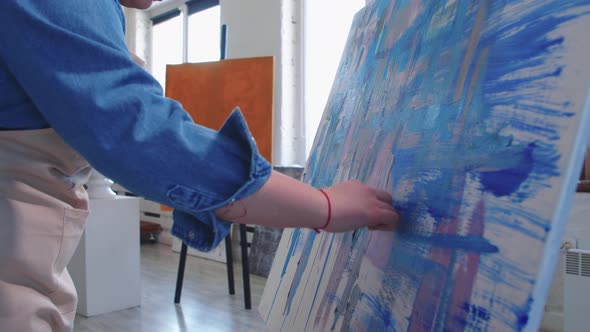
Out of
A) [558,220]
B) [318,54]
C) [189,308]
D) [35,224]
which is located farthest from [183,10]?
[558,220]

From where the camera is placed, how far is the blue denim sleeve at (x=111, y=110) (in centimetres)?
46

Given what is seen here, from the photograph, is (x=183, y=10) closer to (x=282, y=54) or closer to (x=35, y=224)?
(x=282, y=54)

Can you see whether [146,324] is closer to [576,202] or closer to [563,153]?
[576,202]

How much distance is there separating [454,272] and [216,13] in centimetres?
446

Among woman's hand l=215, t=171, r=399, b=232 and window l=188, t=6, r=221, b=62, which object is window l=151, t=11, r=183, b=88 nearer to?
window l=188, t=6, r=221, b=62

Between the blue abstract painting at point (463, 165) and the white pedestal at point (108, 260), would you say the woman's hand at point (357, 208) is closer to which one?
the blue abstract painting at point (463, 165)

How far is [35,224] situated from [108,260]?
7.13ft

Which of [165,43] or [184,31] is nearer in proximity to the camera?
[184,31]

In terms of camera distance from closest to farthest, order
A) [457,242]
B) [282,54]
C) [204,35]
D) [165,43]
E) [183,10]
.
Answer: [457,242] < [282,54] < [204,35] < [183,10] < [165,43]

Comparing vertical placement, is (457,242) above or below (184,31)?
below

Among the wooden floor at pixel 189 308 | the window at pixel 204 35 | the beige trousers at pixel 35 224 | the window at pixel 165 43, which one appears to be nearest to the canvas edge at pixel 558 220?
the beige trousers at pixel 35 224

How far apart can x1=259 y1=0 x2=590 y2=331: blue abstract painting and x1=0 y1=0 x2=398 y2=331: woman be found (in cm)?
12

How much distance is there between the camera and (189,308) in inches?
104

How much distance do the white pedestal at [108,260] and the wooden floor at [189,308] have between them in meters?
0.08
